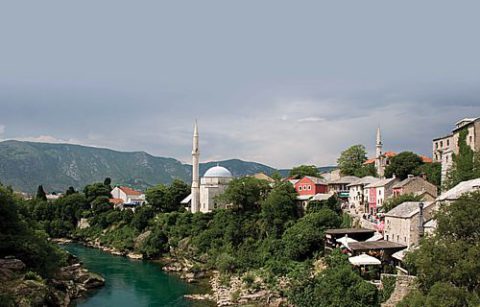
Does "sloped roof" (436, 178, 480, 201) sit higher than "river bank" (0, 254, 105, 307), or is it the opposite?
"sloped roof" (436, 178, 480, 201)

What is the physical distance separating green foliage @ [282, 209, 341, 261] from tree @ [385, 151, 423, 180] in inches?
369

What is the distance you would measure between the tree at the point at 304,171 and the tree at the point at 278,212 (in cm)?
1766

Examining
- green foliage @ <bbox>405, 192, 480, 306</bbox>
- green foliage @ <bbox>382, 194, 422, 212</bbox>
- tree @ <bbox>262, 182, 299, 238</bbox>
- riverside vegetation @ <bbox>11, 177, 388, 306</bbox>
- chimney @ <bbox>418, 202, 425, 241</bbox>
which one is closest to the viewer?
green foliage @ <bbox>405, 192, 480, 306</bbox>

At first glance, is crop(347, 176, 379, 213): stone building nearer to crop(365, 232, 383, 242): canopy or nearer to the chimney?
crop(365, 232, 383, 242): canopy

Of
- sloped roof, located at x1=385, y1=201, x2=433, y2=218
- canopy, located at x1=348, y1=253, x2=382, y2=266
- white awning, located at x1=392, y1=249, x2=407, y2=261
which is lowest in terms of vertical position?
canopy, located at x1=348, y1=253, x2=382, y2=266

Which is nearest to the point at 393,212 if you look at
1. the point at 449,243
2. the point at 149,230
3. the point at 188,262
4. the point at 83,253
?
the point at 449,243

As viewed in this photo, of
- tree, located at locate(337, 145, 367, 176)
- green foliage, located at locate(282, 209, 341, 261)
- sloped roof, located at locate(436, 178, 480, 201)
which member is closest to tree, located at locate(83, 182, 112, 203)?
tree, located at locate(337, 145, 367, 176)

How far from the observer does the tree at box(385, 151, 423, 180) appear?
4678 centimetres

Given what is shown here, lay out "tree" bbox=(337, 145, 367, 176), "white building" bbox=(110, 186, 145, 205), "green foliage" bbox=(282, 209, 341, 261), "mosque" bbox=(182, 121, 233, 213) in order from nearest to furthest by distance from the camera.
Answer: "green foliage" bbox=(282, 209, 341, 261), "mosque" bbox=(182, 121, 233, 213), "tree" bbox=(337, 145, 367, 176), "white building" bbox=(110, 186, 145, 205)

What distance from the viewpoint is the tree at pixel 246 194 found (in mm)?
53531

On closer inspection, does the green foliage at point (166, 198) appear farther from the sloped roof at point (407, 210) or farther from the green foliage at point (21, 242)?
the sloped roof at point (407, 210)

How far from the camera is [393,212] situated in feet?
112

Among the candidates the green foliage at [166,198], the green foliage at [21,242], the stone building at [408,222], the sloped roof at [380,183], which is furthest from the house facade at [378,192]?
the green foliage at [166,198]

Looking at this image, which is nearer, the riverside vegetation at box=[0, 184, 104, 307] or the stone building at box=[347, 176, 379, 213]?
the riverside vegetation at box=[0, 184, 104, 307]
